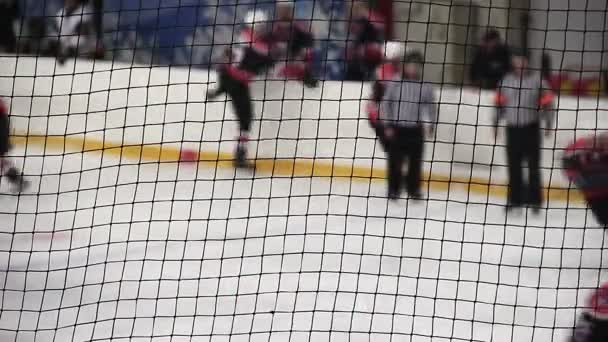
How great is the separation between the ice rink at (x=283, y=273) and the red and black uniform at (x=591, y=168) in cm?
51

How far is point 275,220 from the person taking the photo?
267 inches

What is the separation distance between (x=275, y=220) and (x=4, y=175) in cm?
197

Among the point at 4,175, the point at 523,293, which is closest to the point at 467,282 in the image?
the point at 523,293

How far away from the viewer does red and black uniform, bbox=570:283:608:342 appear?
3447mm

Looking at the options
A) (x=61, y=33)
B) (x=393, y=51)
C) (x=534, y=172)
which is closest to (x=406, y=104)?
(x=393, y=51)

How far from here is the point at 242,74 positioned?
317 inches

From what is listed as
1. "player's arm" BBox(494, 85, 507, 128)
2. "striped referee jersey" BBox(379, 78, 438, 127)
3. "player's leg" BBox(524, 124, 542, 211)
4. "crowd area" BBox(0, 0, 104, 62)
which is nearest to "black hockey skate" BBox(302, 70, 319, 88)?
"striped referee jersey" BBox(379, 78, 438, 127)

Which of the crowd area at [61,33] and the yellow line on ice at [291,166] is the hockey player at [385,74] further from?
the crowd area at [61,33]

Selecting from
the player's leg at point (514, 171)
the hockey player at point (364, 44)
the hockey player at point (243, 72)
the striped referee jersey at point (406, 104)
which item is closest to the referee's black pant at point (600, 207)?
the striped referee jersey at point (406, 104)

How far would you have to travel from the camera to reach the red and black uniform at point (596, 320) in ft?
11.3

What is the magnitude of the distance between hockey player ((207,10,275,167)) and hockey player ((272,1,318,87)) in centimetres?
11

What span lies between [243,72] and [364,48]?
3.14ft

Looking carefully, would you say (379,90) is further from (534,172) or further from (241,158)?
(241,158)

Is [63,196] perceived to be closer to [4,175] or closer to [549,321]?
[4,175]
